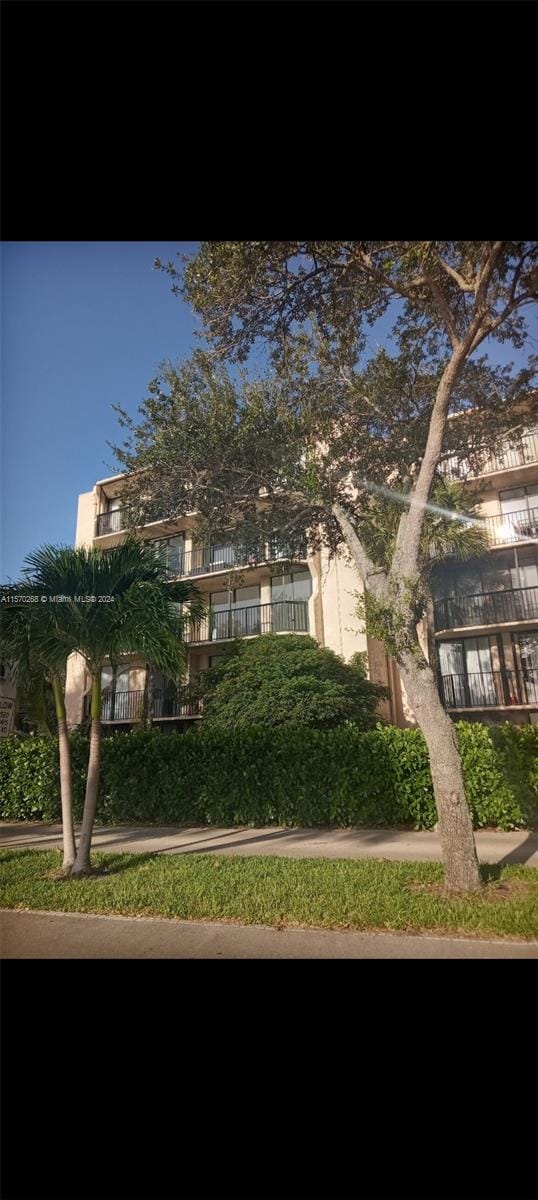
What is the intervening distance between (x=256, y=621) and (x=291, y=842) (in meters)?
8.11

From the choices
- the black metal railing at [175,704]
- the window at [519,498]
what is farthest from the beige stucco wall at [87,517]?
the window at [519,498]

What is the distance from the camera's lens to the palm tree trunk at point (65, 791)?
5980 millimetres

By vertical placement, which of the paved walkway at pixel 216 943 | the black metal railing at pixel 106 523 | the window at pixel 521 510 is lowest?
the paved walkway at pixel 216 943

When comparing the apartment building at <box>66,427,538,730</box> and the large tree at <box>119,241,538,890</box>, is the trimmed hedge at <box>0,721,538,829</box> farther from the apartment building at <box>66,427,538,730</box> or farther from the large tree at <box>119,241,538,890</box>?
the large tree at <box>119,241,538,890</box>

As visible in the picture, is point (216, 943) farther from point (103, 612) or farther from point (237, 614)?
point (237, 614)

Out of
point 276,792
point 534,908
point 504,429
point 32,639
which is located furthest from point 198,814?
point 504,429

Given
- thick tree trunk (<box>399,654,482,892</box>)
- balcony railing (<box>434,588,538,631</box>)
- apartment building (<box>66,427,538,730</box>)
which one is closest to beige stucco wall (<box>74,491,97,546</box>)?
apartment building (<box>66,427,538,730</box>)

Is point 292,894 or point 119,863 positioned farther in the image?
point 119,863

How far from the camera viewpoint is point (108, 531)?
14.9 m

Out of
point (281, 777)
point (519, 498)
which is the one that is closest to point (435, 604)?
point (519, 498)

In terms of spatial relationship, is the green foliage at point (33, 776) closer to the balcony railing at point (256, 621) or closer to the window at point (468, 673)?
the balcony railing at point (256, 621)

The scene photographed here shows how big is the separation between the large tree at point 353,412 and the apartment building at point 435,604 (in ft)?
2.68

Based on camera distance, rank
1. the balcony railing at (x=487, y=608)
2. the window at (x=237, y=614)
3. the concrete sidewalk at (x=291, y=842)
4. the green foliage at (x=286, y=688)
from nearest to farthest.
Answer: the concrete sidewalk at (x=291, y=842) < the green foliage at (x=286, y=688) < the balcony railing at (x=487, y=608) < the window at (x=237, y=614)

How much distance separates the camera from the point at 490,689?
37.4 ft
